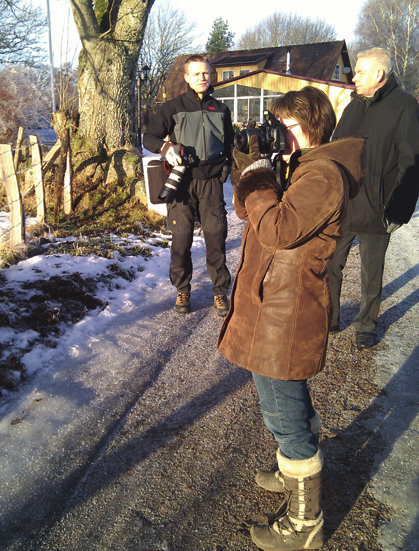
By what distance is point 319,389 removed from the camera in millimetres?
3070

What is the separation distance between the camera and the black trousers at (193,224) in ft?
13.7

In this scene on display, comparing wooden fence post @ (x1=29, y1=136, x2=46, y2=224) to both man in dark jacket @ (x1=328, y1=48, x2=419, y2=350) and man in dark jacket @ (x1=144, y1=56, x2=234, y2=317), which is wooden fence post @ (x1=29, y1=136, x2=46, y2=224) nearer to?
man in dark jacket @ (x1=144, y1=56, x2=234, y2=317)

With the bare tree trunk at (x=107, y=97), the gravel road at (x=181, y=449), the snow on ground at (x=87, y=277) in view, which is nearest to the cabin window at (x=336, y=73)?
the bare tree trunk at (x=107, y=97)

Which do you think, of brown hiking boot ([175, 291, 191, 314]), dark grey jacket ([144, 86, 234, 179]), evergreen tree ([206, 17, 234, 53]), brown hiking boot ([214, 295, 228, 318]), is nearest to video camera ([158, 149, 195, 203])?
dark grey jacket ([144, 86, 234, 179])

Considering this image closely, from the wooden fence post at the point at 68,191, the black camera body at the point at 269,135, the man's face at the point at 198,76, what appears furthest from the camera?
the wooden fence post at the point at 68,191

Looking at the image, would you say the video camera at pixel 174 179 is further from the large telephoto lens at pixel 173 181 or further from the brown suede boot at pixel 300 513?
the brown suede boot at pixel 300 513

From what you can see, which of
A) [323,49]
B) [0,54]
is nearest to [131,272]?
[0,54]

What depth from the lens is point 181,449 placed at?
2.49m

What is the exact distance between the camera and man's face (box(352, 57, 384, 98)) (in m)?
3.30

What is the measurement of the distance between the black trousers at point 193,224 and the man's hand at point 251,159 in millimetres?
2308

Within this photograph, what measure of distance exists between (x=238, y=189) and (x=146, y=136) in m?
2.67

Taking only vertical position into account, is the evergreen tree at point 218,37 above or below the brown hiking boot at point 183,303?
above

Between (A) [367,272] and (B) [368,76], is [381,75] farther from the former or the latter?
(A) [367,272]

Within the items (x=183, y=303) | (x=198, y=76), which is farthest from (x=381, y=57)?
(x=183, y=303)
